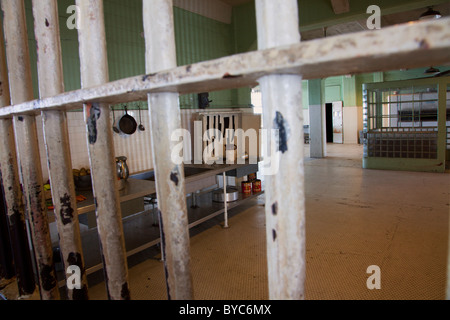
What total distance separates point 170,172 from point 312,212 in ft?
12.4

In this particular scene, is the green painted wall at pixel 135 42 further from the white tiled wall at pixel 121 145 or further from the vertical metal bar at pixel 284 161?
the vertical metal bar at pixel 284 161

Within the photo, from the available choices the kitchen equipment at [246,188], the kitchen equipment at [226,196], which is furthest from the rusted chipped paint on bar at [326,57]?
the kitchen equipment at [246,188]

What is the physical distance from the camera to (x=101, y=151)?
1192mm

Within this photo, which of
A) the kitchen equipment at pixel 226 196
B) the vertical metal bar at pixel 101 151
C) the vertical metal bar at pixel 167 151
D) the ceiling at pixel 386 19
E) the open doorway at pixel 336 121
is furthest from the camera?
the open doorway at pixel 336 121

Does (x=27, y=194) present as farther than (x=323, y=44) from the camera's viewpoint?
Yes

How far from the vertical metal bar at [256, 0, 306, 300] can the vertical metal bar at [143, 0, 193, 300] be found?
1.03 ft

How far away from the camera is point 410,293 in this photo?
2355 millimetres

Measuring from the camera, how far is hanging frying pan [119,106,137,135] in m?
3.93

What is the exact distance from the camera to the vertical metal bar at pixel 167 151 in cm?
95

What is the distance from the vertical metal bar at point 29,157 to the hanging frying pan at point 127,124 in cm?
216

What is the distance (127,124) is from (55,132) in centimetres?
268
